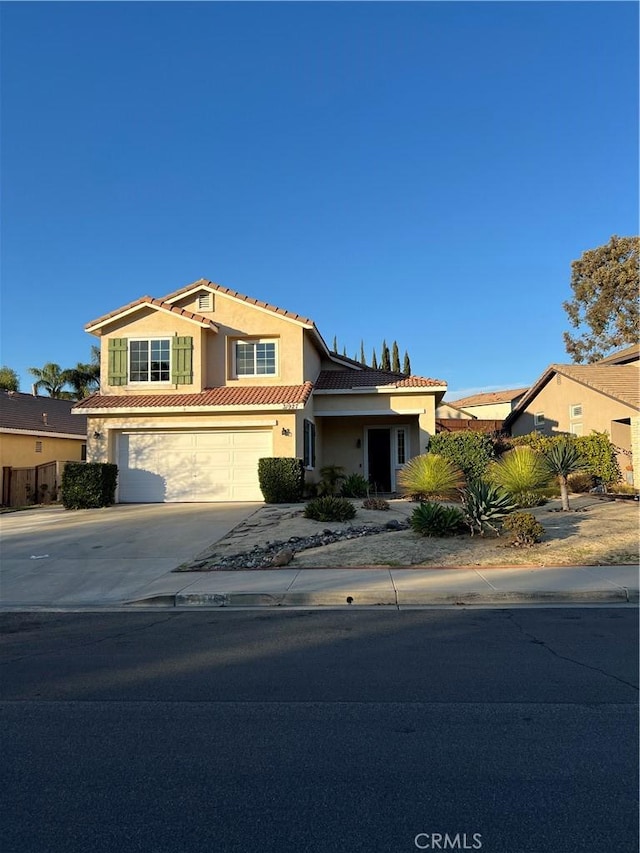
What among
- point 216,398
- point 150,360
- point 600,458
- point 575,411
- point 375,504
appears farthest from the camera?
point 575,411

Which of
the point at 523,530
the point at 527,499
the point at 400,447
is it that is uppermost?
the point at 400,447

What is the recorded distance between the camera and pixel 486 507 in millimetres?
11672

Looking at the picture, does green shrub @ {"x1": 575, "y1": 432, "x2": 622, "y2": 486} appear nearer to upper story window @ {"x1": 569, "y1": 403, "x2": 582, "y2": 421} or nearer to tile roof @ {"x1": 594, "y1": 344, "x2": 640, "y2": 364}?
upper story window @ {"x1": 569, "y1": 403, "x2": 582, "y2": 421}

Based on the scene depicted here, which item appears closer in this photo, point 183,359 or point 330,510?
point 330,510

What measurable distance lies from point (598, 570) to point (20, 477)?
21.5 meters

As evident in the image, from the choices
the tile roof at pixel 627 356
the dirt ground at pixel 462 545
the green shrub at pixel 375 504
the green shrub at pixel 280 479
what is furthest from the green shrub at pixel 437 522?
the tile roof at pixel 627 356

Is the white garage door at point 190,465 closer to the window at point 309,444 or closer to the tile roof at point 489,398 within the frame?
the window at point 309,444

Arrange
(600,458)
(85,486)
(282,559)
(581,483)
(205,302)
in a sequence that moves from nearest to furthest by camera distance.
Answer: (282,559) → (85,486) → (581,483) → (600,458) → (205,302)

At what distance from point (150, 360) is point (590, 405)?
1767 cm

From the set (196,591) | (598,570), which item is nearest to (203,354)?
(196,591)

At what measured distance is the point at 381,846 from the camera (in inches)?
114

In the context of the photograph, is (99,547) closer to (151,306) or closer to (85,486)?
(85,486)

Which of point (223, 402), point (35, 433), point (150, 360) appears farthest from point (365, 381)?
point (35, 433)

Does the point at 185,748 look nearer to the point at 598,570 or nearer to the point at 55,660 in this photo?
the point at 55,660
